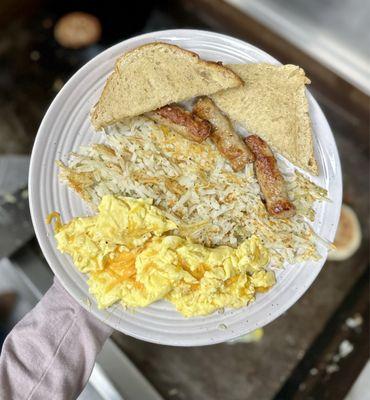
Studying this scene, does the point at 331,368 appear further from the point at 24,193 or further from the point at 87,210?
the point at 24,193

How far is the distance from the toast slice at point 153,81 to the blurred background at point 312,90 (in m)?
1.05

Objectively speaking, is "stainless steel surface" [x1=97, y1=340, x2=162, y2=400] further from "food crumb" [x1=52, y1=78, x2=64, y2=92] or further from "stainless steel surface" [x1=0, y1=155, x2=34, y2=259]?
"food crumb" [x1=52, y1=78, x2=64, y2=92]

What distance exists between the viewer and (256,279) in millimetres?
1947

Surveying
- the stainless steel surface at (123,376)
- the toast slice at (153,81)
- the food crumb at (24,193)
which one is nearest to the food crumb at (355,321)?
the stainless steel surface at (123,376)

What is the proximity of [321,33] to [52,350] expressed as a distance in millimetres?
2339

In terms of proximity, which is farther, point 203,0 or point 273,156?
point 203,0

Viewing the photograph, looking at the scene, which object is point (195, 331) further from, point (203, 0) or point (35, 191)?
point (203, 0)

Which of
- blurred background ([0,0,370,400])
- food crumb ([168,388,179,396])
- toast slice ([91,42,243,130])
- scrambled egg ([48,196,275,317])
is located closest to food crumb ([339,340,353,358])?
blurred background ([0,0,370,400])

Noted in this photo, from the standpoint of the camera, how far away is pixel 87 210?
6.54 feet

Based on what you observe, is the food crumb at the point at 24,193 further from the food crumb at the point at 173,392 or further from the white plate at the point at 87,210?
the food crumb at the point at 173,392

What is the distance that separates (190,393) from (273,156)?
1553 mm

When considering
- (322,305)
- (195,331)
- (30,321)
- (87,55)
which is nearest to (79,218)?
(30,321)

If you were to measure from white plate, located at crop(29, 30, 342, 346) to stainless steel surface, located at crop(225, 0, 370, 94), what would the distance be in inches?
41.0

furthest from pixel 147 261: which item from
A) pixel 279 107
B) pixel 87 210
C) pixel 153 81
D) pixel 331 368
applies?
pixel 331 368
